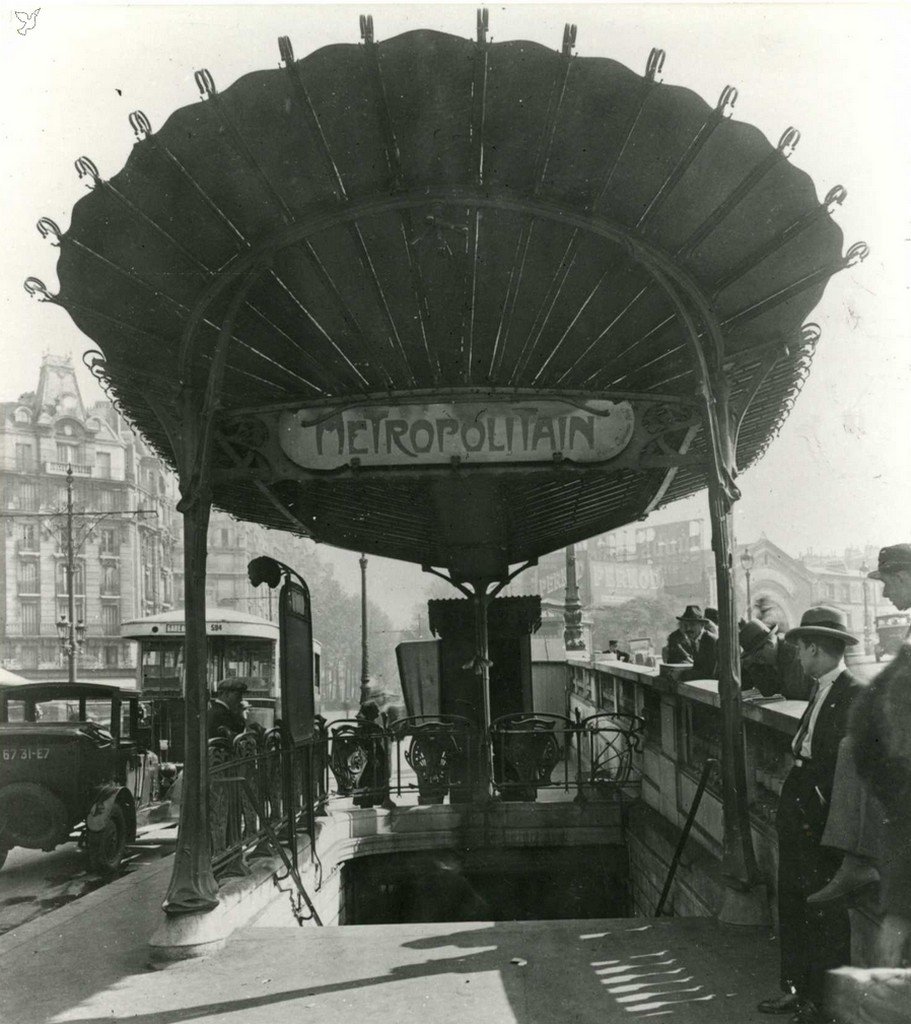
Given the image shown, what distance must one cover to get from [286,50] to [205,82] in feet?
1.41

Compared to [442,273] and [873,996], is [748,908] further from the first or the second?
[442,273]

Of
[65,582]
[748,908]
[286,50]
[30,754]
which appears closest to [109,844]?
[30,754]

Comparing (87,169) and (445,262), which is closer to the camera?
(87,169)

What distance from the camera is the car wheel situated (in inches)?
443

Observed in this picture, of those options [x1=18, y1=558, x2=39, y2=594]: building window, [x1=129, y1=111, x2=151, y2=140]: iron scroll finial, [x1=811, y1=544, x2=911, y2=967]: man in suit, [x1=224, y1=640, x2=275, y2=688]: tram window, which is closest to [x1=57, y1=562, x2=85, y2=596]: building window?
[x1=18, y1=558, x2=39, y2=594]: building window

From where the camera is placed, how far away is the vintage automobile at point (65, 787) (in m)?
11.3

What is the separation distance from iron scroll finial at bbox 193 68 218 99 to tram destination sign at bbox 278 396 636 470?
2066 millimetres

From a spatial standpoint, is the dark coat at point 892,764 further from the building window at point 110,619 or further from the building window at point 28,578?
the building window at point 110,619

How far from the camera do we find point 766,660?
7.60 m

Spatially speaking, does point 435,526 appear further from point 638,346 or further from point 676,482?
point 638,346

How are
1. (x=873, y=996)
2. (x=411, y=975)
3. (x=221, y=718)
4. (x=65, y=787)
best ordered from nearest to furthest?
(x=873, y=996)
(x=411, y=975)
(x=221, y=718)
(x=65, y=787)

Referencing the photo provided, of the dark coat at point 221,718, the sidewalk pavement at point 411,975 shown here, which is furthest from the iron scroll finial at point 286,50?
the dark coat at point 221,718

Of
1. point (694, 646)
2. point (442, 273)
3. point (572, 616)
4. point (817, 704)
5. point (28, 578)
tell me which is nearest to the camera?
point (817, 704)

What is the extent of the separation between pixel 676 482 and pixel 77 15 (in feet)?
22.0
